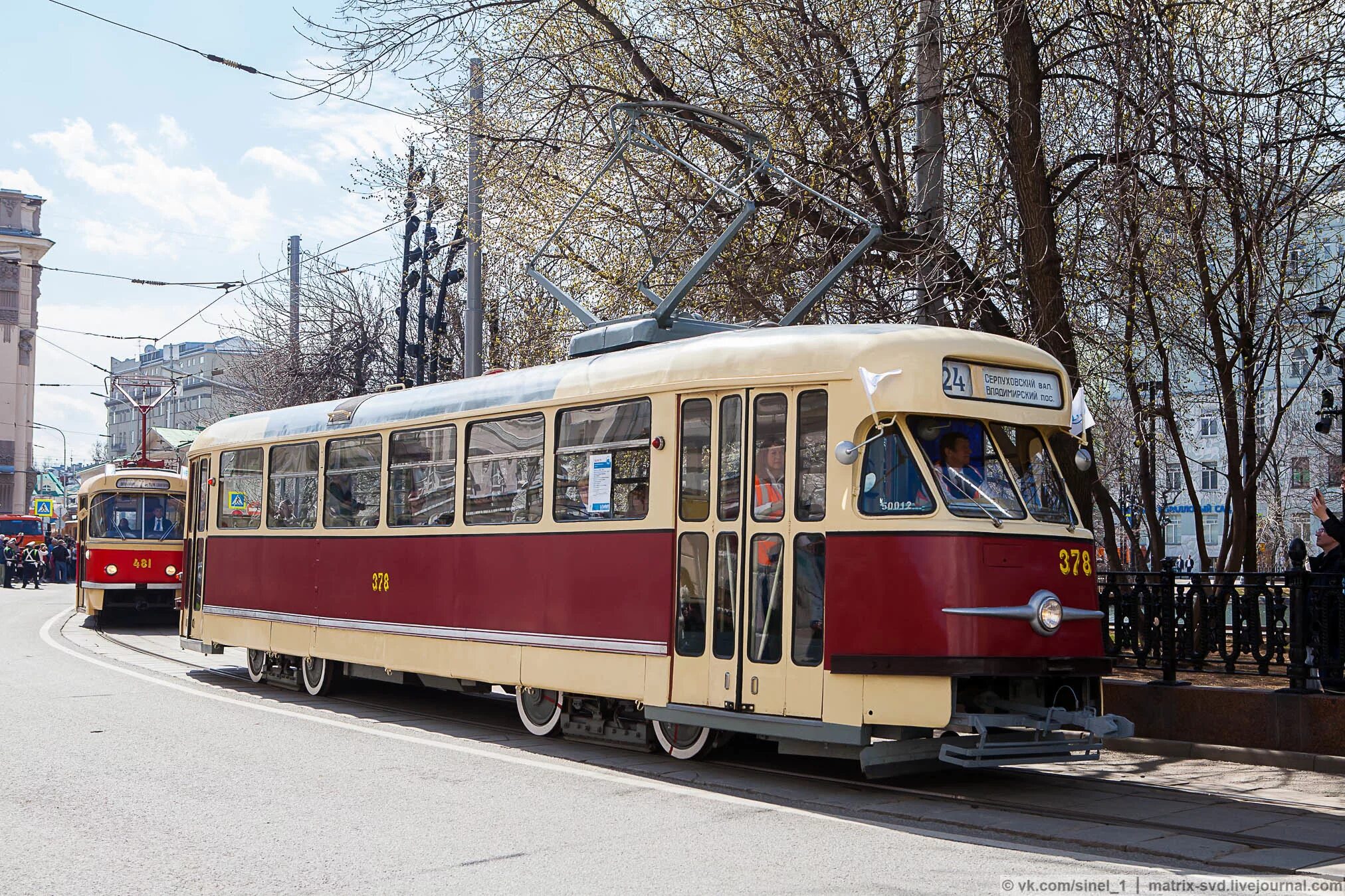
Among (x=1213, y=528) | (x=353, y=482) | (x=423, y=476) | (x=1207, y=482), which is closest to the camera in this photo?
(x=423, y=476)

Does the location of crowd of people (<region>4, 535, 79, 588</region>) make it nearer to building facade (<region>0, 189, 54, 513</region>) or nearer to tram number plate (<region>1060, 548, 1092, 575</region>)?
building facade (<region>0, 189, 54, 513</region>)

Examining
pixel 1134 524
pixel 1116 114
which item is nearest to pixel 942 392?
pixel 1116 114

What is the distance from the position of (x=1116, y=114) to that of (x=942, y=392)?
4752 millimetres

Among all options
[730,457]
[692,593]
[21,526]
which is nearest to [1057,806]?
[692,593]

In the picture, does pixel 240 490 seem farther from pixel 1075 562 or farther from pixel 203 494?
pixel 1075 562

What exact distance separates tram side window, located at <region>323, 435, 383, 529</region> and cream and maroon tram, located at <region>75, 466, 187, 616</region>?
10784 mm

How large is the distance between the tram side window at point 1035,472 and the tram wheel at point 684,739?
2.78 m

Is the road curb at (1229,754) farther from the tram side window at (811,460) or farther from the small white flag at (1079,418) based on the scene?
the tram side window at (811,460)

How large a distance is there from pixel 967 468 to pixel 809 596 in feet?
4.32

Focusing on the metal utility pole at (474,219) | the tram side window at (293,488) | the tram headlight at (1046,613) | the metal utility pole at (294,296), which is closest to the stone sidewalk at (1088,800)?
the tram headlight at (1046,613)

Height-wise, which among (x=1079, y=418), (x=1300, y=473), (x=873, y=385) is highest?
(x=1300, y=473)

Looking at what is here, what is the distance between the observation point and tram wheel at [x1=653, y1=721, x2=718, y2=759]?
10023mm

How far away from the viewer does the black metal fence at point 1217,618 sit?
10.8 m

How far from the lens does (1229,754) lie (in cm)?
1070
